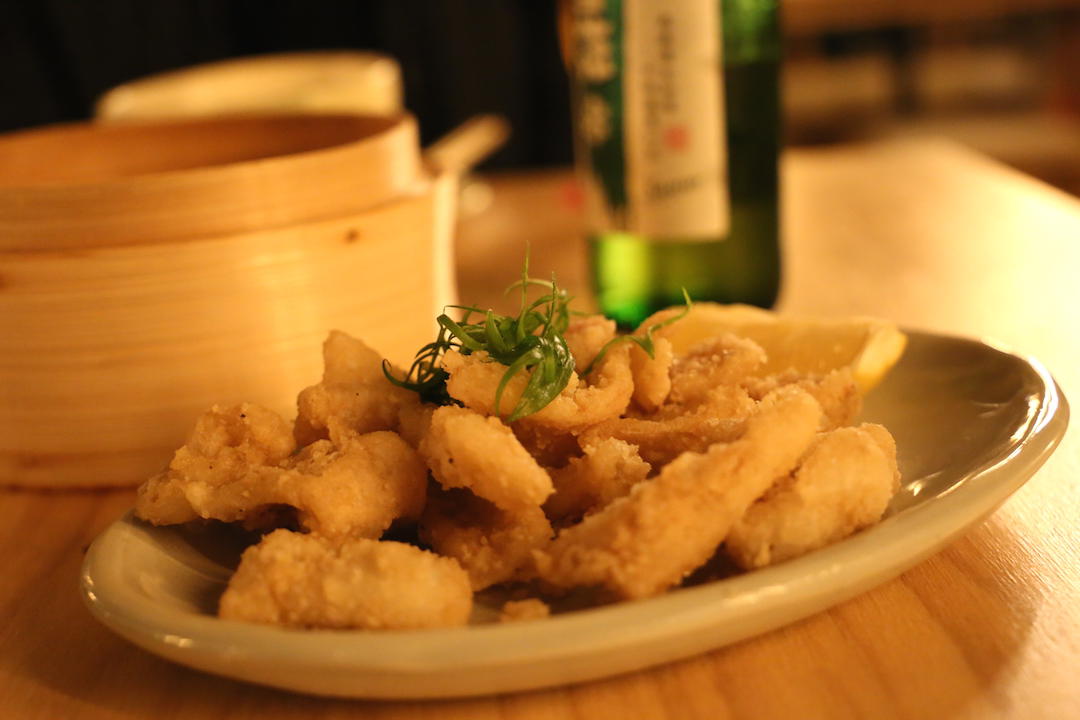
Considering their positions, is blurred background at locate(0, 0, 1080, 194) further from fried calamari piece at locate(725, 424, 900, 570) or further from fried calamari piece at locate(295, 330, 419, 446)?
fried calamari piece at locate(725, 424, 900, 570)

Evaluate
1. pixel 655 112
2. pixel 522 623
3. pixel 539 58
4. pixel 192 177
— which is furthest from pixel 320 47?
pixel 522 623

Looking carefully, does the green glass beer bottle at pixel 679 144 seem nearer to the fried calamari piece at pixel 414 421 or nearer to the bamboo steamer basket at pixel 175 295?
the bamboo steamer basket at pixel 175 295

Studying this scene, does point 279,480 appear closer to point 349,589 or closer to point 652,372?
point 349,589

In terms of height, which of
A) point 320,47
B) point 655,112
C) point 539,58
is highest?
point 655,112

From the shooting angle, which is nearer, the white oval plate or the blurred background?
the white oval plate

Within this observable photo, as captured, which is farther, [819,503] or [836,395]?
[836,395]

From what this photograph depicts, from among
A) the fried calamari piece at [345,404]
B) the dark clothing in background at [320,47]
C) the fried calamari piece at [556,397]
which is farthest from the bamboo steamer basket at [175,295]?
the dark clothing in background at [320,47]

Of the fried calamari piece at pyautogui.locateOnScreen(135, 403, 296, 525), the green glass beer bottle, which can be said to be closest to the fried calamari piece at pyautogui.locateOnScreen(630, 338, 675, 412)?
the fried calamari piece at pyautogui.locateOnScreen(135, 403, 296, 525)
